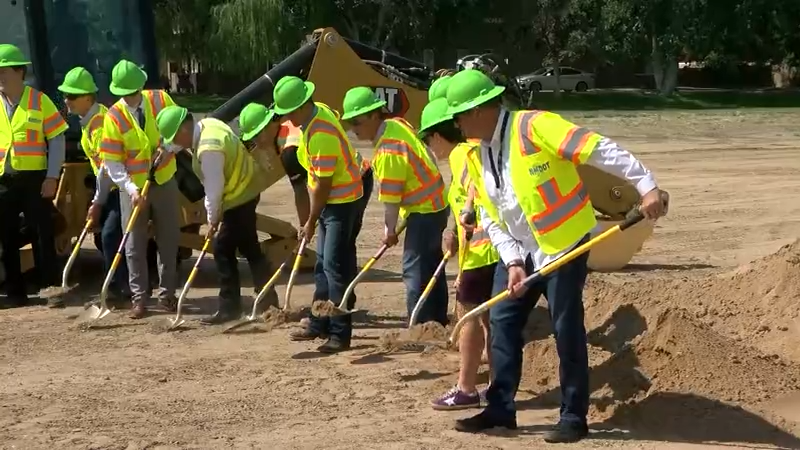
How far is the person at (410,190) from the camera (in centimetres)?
749

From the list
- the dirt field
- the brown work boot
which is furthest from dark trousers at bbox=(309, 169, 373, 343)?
the brown work boot

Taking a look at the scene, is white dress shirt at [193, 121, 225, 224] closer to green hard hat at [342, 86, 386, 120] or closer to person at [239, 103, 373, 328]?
person at [239, 103, 373, 328]

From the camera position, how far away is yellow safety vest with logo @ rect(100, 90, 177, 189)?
912 centimetres

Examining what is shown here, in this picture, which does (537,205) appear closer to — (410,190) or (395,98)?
(410,190)

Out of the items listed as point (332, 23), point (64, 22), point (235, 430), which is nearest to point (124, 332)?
point (235, 430)

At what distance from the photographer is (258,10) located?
40.3 metres

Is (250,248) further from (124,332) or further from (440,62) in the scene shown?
(440,62)

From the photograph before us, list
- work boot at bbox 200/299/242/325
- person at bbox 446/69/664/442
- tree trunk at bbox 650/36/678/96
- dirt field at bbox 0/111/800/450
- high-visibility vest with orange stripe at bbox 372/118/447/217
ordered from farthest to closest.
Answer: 1. tree trunk at bbox 650/36/678/96
2. work boot at bbox 200/299/242/325
3. high-visibility vest with orange stripe at bbox 372/118/447/217
4. dirt field at bbox 0/111/800/450
5. person at bbox 446/69/664/442

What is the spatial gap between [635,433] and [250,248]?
3809 mm

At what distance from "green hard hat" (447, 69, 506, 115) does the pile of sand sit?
1.82 meters

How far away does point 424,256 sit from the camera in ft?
25.7

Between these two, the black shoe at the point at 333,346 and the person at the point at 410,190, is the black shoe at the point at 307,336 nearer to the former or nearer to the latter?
the black shoe at the point at 333,346

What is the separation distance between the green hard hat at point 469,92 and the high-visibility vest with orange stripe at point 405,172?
1920mm

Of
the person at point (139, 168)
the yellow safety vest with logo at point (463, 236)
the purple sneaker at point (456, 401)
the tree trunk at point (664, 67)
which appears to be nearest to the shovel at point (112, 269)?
the person at point (139, 168)
